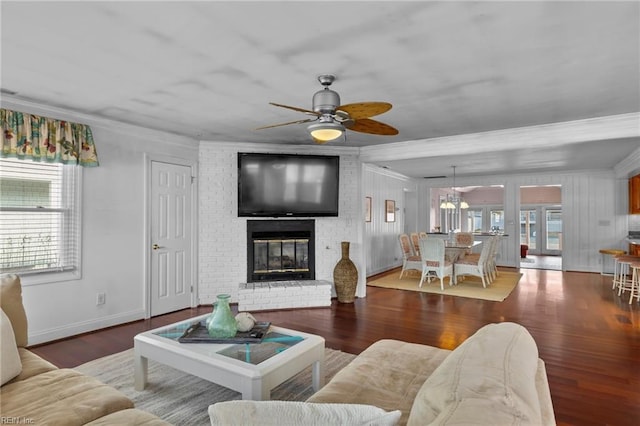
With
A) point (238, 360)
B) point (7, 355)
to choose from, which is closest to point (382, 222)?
point (238, 360)

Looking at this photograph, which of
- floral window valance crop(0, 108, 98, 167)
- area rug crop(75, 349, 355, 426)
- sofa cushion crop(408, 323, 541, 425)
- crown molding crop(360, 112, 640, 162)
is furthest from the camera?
crown molding crop(360, 112, 640, 162)

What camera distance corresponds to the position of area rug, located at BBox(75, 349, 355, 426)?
7.84ft

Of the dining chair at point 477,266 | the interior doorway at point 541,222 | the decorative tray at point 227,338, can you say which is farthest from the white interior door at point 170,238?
the interior doorway at point 541,222

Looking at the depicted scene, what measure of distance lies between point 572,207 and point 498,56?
7.58m

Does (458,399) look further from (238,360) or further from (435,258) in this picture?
(435,258)

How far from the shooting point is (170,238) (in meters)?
4.94

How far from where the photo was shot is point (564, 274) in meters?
8.05

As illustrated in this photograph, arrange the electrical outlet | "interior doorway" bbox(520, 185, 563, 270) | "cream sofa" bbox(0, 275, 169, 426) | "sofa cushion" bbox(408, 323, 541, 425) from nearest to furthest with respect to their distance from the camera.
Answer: "sofa cushion" bbox(408, 323, 541, 425)
"cream sofa" bbox(0, 275, 169, 426)
the electrical outlet
"interior doorway" bbox(520, 185, 563, 270)

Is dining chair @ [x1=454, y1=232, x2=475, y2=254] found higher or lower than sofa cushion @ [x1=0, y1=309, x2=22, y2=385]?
higher

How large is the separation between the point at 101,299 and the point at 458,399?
4.30m

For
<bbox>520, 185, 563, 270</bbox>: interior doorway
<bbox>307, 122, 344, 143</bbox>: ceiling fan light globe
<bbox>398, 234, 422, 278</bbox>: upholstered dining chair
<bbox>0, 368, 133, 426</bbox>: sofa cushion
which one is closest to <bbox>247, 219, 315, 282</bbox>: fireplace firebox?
<bbox>398, 234, 422, 278</bbox>: upholstered dining chair

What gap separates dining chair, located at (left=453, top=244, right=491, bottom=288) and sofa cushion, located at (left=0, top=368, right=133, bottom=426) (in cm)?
614

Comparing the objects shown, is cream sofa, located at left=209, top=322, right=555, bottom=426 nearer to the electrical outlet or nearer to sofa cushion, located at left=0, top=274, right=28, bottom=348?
sofa cushion, located at left=0, top=274, right=28, bottom=348

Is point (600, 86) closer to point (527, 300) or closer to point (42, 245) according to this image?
point (527, 300)
